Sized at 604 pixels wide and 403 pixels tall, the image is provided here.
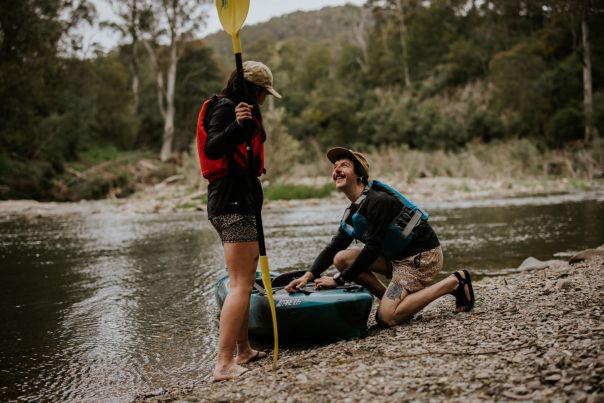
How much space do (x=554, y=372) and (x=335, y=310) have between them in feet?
4.89

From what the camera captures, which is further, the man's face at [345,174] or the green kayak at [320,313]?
the man's face at [345,174]

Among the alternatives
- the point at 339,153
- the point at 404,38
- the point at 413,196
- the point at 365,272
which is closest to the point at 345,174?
the point at 339,153

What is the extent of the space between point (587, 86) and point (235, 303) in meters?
28.4

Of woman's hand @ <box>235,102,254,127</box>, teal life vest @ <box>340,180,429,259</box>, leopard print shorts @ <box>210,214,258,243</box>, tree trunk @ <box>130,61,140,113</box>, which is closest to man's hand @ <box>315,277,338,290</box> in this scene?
teal life vest @ <box>340,180,429,259</box>

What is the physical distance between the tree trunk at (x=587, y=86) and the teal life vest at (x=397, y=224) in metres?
24.1

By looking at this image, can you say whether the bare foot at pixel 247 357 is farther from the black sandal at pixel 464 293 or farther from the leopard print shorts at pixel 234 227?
the black sandal at pixel 464 293

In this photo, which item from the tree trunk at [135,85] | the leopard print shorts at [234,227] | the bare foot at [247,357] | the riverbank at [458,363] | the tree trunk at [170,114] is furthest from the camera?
the tree trunk at [135,85]

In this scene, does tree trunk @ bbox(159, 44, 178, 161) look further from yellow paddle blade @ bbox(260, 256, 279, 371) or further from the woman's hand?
the woman's hand

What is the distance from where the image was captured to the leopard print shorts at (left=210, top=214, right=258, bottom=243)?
3.18m

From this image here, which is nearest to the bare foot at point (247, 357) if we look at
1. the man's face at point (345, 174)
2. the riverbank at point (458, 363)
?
the riverbank at point (458, 363)

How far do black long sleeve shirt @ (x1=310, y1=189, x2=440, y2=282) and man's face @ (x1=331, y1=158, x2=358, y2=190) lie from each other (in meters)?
0.16

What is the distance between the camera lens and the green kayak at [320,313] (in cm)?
361

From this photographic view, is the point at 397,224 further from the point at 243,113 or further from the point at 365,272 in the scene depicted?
the point at 243,113

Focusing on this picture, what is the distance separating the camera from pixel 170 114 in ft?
112
